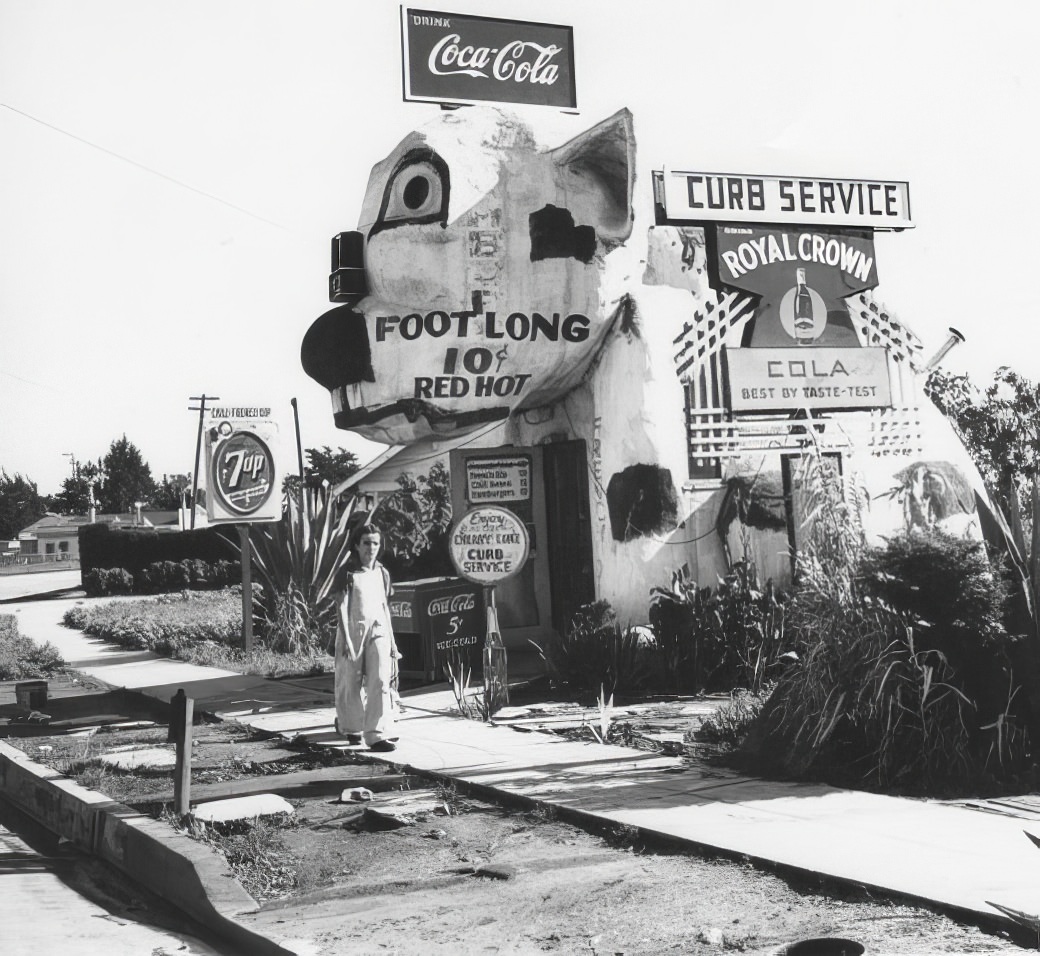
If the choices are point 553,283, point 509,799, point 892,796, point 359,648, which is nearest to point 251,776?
point 359,648

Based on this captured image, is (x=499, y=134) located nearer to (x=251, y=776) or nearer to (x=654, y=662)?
(x=654, y=662)

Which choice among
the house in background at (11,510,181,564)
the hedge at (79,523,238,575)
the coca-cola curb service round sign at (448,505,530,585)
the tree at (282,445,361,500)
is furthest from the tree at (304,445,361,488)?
the coca-cola curb service round sign at (448,505,530,585)

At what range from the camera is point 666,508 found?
13.1m

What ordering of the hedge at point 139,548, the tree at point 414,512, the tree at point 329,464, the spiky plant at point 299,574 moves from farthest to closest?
the tree at point 329,464, the hedge at point 139,548, the tree at point 414,512, the spiky plant at point 299,574

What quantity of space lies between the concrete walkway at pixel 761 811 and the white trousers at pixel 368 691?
228 mm

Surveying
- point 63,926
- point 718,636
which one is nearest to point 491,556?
point 718,636

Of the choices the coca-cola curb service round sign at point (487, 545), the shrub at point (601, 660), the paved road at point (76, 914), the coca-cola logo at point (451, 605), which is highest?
the coca-cola curb service round sign at point (487, 545)

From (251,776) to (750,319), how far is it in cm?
739

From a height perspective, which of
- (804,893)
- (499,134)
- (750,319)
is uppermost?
(499,134)

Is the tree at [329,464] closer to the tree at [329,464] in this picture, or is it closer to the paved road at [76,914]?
the tree at [329,464]

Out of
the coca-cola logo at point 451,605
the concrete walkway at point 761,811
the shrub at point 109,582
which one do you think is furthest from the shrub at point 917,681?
the shrub at point 109,582

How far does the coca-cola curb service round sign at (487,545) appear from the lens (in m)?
11.1

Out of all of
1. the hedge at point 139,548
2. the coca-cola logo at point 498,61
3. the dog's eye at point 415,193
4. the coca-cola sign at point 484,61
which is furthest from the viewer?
the hedge at point 139,548

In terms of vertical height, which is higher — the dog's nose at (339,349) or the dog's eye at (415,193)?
the dog's eye at (415,193)
